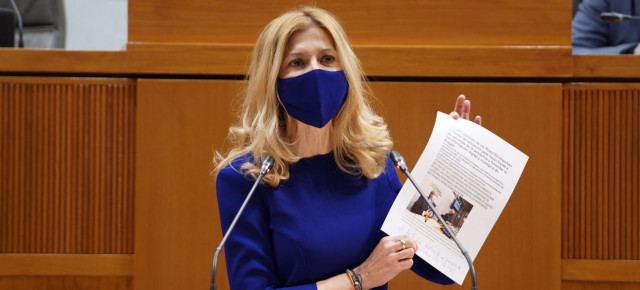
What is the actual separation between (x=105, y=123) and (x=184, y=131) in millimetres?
163

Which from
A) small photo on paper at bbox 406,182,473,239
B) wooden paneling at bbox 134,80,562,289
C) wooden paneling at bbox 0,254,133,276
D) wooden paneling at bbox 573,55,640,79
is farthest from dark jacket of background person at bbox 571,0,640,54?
wooden paneling at bbox 0,254,133,276

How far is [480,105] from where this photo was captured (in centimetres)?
132

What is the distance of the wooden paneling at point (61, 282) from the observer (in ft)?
4.36

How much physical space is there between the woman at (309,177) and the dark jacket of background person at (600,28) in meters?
0.99

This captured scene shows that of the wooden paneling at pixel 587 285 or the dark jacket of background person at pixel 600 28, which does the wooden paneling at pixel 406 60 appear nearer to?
the wooden paneling at pixel 587 285

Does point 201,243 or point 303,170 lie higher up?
point 303,170

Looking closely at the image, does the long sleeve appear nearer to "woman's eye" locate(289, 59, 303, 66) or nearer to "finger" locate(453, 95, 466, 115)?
"woman's eye" locate(289, 59, 303, 66)

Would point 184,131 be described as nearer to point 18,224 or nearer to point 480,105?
point 18,224

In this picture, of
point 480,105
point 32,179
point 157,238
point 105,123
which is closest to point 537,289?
point 480,105

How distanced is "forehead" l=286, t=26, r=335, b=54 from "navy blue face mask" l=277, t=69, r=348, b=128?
4 cm

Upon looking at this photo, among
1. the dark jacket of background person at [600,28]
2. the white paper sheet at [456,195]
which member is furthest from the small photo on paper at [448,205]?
the dark jacket of background person at [600,28]

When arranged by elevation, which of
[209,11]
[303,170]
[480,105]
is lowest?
[303,170]

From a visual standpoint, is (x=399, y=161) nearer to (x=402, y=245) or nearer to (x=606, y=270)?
(x=402, y=245)

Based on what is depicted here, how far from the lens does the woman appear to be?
917 mm
